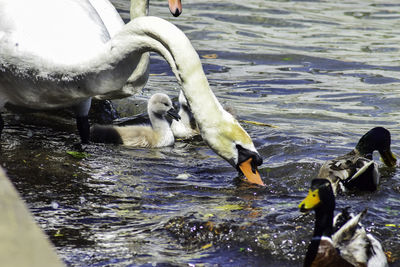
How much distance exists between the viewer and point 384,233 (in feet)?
14.5

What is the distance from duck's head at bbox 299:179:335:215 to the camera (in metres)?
3.86

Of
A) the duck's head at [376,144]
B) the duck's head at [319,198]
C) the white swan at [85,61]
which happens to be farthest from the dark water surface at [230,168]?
the white swan at [85,61]

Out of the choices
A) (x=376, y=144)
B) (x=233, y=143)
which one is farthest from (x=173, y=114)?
(x=233, y=143)

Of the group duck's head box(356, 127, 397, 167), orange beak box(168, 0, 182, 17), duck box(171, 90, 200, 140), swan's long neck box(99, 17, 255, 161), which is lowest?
duck box(171, 90, 200, 140)

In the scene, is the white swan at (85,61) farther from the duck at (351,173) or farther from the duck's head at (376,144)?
the duck's head at (376,144)

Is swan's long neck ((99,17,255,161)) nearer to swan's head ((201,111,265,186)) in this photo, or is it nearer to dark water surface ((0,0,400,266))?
swan's head ((201,111,265,186))

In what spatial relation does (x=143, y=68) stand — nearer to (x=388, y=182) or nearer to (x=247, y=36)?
(x=388, y=182)

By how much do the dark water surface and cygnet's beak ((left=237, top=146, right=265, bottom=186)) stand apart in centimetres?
17

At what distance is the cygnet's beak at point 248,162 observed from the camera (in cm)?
500

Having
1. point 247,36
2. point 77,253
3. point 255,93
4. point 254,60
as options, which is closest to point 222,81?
point 255,93

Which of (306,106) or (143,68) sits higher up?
(143,68)

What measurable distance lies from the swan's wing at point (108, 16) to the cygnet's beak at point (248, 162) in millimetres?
2688

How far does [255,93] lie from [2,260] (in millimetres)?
7672

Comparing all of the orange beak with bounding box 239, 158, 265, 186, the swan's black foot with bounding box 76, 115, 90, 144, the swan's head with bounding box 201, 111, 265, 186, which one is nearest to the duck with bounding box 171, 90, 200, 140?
the swan's black foot with bounding box 76, 115, 90, 144
